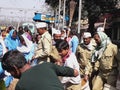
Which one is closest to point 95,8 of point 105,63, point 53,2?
point 53,2

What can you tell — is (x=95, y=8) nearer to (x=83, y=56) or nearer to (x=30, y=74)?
Result: (x=83, y=56)

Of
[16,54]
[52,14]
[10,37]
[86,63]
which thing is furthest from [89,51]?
[52,14]

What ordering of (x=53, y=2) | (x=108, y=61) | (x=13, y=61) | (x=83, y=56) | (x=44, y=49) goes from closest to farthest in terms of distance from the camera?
1. (x=13, y=61)
2. (x=108, y=61)
3. (x=44, y=49)
4. (x=83, y=56)
5. (x=53, y=2)

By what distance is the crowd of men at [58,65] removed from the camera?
4.52 metres

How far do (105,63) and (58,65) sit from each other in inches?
194

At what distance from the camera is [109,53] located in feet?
32.0

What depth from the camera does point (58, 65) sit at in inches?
198

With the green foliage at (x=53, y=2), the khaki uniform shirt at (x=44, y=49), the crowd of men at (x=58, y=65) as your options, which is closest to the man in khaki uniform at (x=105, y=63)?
the crowd of men at (x=58, y=65)

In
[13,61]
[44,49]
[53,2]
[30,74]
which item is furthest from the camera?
[53,2]

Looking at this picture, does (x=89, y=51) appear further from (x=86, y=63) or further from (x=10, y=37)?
(x=10, y=37)

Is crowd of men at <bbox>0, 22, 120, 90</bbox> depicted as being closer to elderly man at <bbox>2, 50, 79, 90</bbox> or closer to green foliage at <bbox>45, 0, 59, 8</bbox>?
elderly man at <bbox>2, 50, 79, 90</bbox>

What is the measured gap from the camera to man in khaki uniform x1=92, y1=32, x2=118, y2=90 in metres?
9.77

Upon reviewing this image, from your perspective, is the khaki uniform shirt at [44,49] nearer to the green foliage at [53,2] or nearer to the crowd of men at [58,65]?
the crowd of men at [58,65]

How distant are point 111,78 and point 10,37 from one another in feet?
21.1
